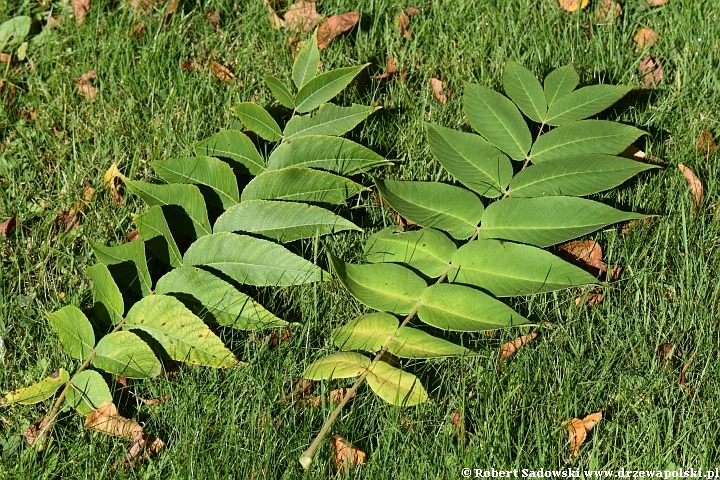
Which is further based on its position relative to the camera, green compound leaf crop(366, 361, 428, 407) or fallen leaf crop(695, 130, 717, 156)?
fallen leaf crop(695, 130, 717, 156)

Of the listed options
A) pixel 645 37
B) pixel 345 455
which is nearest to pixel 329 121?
pixel 345 455

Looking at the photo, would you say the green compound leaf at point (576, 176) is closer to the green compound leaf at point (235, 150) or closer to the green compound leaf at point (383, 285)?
the green compound leaf at point (383, 285)

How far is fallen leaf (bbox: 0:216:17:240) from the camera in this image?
272 centimetres

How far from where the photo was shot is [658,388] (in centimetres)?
224

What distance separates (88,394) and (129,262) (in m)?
0.40

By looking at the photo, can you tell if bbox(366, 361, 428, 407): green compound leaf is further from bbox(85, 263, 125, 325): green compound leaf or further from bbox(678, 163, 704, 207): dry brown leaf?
bbox(678, 163, 704, 207): dry brown leaf

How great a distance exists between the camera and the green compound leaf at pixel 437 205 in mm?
2520

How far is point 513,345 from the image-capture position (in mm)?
2361

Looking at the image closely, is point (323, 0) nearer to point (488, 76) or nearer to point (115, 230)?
point (488, 76)

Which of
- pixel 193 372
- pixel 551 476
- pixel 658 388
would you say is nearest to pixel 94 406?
pixel 193 372

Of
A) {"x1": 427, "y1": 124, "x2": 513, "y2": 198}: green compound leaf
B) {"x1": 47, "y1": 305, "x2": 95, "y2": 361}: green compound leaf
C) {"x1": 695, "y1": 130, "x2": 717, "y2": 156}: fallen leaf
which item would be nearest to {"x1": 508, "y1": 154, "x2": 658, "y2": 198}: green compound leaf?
{"x1": 427, "y1": 124, "x2": 513, "y2": 198}: green compound leaf

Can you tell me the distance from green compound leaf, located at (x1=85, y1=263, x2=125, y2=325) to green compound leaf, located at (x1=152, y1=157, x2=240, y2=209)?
418mm

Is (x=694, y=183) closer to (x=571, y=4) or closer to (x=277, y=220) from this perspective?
(x=571, y=4)

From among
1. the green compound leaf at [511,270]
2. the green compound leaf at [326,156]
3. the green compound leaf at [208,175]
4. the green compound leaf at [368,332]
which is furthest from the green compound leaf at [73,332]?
the green compound leaf at [511,270]
